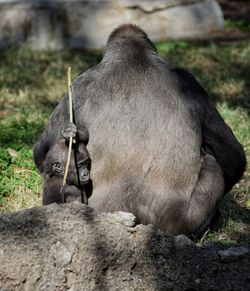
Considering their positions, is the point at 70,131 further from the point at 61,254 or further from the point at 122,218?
the point at 61,254

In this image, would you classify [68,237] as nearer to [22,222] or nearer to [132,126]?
[22,222]

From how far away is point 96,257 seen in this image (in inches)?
147

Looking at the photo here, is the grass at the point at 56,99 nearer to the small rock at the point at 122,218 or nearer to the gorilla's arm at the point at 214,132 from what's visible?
the gorilla's arm at the point at 214,132

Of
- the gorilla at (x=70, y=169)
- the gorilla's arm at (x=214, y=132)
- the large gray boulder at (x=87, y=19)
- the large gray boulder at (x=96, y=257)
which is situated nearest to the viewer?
the large gray boulder at (x=96, y=257)

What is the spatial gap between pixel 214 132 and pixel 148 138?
588 millimetres

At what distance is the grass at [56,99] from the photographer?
5637 mm

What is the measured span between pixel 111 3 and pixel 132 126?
18.2ft

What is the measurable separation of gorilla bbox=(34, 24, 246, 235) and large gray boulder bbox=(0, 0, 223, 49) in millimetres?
4868

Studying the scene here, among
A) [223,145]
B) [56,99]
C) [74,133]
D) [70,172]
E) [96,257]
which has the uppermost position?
[74,133]

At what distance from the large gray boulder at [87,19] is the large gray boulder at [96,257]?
243 inches

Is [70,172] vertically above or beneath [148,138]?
beneath

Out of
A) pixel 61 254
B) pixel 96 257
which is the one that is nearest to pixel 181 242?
pixel 96 257

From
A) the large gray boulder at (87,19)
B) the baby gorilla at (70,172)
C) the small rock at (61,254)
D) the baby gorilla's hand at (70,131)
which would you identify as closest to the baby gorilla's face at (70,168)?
the baby gorilla at (70,172)

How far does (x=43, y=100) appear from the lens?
807 centimetres
